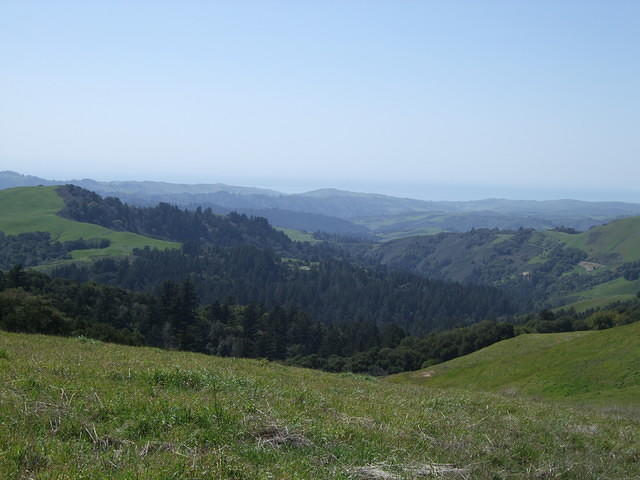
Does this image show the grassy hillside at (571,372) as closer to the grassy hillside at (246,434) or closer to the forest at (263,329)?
the grassy hillside at (246,434)

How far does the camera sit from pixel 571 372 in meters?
38.1

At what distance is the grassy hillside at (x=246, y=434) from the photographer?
8.00 m

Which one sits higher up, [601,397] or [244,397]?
[244,397]

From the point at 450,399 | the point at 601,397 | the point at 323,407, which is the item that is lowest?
the point at 601,397

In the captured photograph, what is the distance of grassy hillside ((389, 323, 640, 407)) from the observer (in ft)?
109

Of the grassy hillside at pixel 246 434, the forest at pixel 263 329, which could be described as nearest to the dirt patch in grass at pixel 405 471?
the grassy hillside at pixel 246 434

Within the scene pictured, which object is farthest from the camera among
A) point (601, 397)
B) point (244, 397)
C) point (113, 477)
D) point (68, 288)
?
point (68, 288)

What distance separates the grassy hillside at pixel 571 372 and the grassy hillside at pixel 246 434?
1957 centimetres

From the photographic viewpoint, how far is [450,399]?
18.7m

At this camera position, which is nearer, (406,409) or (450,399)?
(406,409)

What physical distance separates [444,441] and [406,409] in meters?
3.68

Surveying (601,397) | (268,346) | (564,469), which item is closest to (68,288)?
(268,346)

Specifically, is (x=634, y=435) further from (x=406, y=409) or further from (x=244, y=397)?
(x=244, y=397)

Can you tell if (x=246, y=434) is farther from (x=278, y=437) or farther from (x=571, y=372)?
(x=571, y=372)
